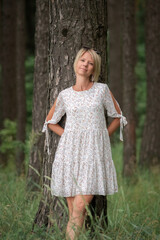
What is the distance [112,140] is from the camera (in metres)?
10.7

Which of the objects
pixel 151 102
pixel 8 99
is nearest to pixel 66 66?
pixel 151 102

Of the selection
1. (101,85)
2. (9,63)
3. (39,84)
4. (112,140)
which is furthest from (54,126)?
(9,63)

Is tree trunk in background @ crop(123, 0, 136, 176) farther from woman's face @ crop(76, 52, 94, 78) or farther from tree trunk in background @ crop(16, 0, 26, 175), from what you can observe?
woman's face @ crop(76, 52, 94, 78)

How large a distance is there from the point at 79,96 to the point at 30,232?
5.14ft

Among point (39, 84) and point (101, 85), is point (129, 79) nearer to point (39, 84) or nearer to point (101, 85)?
point (39, 84)

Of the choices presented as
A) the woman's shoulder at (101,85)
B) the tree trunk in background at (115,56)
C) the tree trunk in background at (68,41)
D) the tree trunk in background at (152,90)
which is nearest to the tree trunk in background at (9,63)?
the tree trunk in background at (115,56)

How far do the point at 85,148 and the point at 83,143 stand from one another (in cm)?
6

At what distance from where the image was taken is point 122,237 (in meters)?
3.93

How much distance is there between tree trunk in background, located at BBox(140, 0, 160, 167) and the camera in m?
9.23

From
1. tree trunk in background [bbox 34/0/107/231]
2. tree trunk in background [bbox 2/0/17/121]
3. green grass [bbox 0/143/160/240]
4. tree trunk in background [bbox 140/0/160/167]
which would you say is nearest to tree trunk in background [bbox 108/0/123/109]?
tree trunk in background [bbox 2/0/17/121]

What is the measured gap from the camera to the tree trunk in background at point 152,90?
9.23m

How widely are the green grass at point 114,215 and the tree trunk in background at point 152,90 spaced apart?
146cm

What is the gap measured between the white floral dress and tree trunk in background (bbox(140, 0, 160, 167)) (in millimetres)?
5161

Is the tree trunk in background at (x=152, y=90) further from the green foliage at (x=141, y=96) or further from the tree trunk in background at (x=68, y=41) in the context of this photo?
the green foliage at (x=141, y=96)
